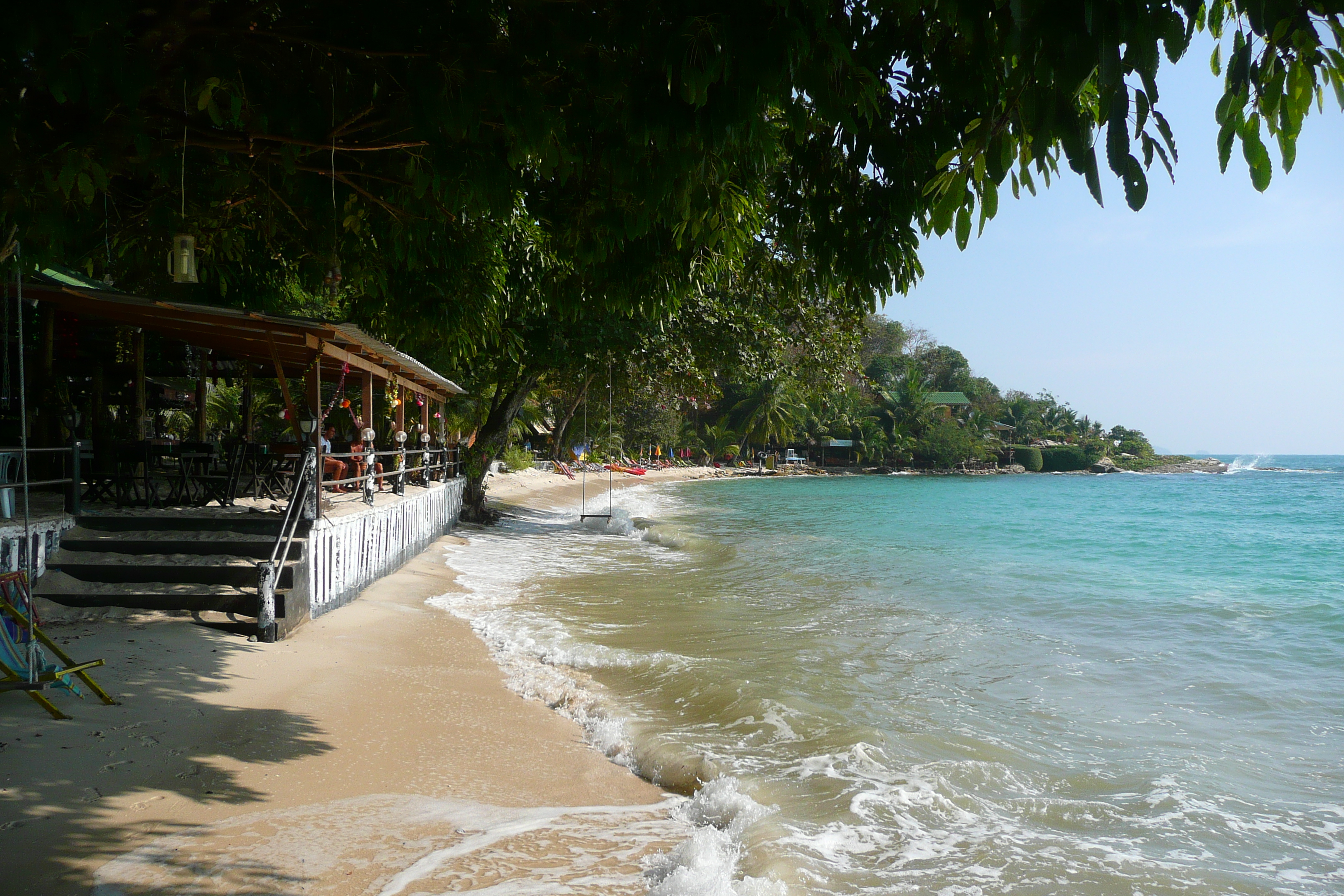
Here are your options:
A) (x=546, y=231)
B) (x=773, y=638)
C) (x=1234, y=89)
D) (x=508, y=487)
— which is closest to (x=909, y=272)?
(x=1234, y=89)

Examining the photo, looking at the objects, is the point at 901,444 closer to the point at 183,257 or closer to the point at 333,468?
the point at 333,468

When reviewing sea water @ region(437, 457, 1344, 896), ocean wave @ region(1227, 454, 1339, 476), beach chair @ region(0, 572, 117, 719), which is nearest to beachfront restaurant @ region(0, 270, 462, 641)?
beach chair @ region(0, 572, 117, 719)

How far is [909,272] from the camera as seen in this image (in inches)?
170

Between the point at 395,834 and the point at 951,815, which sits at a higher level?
the point at 395,834

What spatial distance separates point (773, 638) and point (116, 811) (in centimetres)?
694

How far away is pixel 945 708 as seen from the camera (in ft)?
24.0

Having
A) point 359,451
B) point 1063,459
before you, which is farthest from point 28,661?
point 1063,459

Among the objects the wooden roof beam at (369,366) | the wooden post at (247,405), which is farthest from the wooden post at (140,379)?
the wooden roof beam at (369,366)

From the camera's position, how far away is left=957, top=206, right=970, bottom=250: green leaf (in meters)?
2.57

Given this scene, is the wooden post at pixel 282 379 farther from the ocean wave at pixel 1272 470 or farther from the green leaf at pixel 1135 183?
the ocean wave at pixel 1272 470

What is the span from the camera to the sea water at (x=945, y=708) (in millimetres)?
4609

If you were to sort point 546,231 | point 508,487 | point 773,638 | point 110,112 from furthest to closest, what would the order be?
point 508,487 < point 773,638 < point 546,231 < point 110,112

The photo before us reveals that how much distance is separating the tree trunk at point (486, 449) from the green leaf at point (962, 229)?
56.4 feet

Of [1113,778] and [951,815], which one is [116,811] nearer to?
[951,815]
